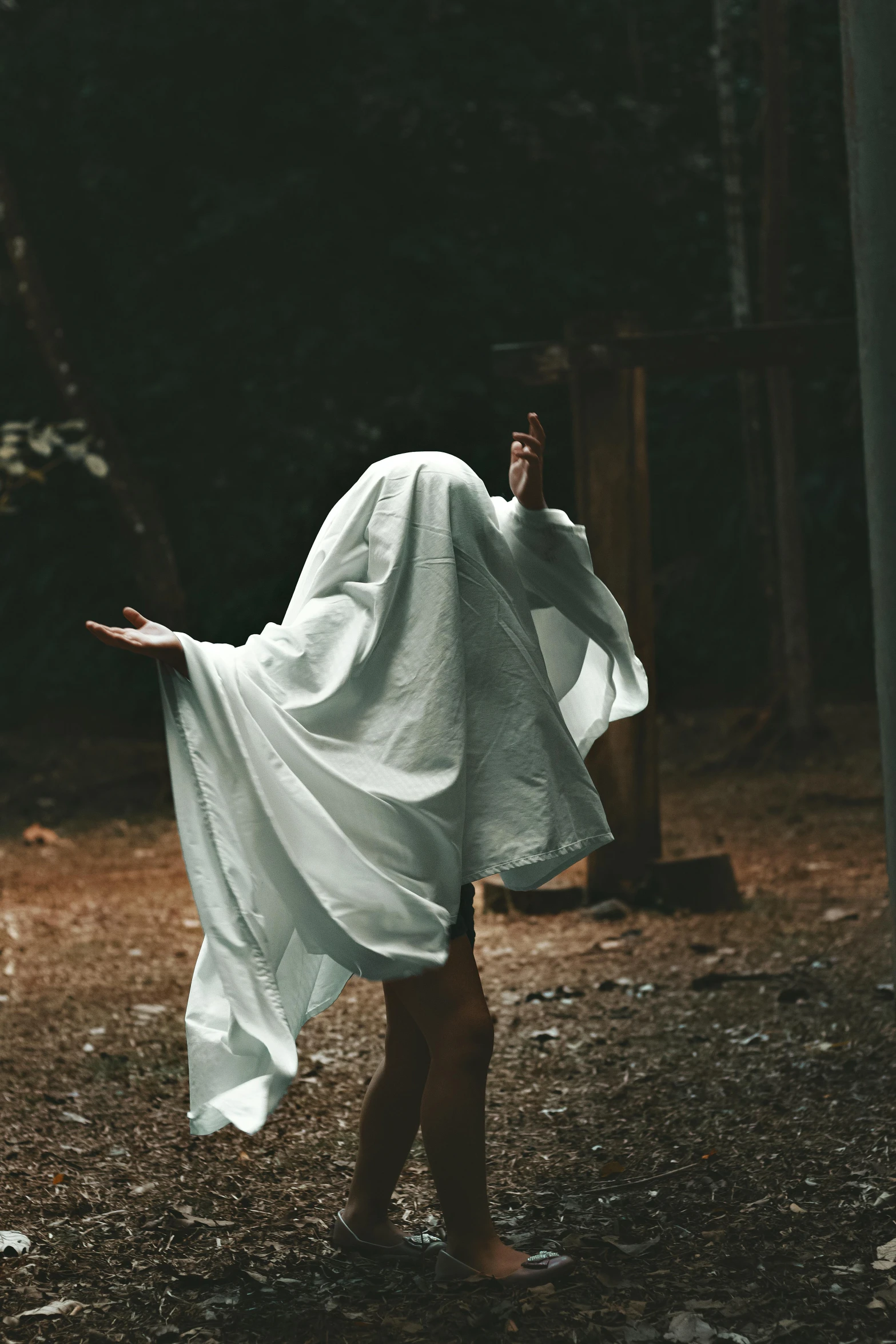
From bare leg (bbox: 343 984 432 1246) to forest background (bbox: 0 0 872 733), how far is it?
8470 millimetres

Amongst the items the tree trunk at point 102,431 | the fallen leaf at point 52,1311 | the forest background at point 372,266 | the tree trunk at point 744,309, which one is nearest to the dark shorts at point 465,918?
the fallen leaf at point 52,1311

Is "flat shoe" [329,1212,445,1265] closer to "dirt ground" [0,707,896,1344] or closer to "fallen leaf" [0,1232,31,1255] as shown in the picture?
"dirt ground" [0,707,896,1344]

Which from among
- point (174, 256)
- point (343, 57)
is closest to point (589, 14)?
point (343, 57)

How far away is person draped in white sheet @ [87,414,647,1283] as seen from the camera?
96.3 inches

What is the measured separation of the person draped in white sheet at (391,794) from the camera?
2447 mm

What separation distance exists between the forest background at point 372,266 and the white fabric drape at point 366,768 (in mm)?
8344

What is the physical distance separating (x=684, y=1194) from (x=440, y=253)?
931 centimetres

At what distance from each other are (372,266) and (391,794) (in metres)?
9.40

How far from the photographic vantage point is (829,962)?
199 inches

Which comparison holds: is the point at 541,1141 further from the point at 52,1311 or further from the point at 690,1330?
the point at 52,1311

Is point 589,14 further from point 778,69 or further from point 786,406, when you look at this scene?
point 786,406

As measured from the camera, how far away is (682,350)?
19.1 ft

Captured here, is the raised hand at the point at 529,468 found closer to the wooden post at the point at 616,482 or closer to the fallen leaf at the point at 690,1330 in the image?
the fallen leaf at the point at 690,1330

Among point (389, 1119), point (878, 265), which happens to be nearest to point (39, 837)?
point (389, 1119)
